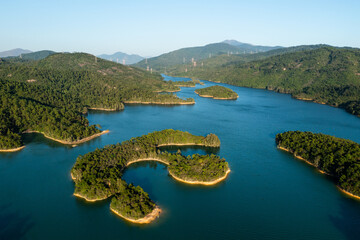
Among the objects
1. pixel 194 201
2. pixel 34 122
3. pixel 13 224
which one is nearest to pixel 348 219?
pixel 194 201

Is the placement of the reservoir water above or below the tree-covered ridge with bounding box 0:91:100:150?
below

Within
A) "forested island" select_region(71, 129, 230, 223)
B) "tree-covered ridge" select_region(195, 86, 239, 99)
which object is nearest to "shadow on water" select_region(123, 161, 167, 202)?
"forested island" select_region(71, 129, 230, 223)

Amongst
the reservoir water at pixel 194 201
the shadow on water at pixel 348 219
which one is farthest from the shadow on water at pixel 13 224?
the shadow on water at pixel 348 219

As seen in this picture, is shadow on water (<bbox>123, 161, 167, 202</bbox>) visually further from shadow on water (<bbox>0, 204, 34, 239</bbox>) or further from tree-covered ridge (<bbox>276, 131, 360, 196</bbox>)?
tree-covered ridge (<bbox>276, 131, 360, 196</bbox>)

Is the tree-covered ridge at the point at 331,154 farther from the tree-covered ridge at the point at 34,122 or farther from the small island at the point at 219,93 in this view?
the small island at the point at 219,93

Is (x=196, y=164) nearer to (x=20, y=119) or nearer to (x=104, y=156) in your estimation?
(x=104, y=156)

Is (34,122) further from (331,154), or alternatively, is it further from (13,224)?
(331,154)

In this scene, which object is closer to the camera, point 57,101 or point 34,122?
point 34,122
